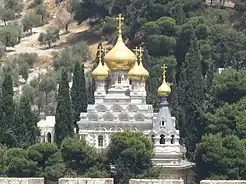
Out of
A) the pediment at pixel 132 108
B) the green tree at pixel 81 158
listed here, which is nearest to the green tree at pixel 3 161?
the green tree at pixel 81 158

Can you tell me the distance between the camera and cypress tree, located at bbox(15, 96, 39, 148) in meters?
55.3

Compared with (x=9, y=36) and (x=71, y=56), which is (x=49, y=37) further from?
(x=71, y=56)

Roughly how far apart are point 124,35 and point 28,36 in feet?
53.6

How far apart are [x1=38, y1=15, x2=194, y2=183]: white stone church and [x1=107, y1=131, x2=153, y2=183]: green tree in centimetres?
122

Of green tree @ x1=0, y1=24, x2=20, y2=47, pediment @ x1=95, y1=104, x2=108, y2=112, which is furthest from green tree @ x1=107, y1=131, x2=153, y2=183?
green tree @ x1=0, y1=24, x2=20, y2=47

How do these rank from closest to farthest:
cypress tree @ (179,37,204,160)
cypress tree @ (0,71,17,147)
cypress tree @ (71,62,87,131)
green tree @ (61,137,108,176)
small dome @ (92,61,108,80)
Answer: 1. green tree @ (61,137,108,176)
2. cypress tree @ (0,71,17,147)
3. small dome @ (92,61,108,80)
4. cypress tree @ (179,37,204,160)
5. cypress tree @ (71,62,87,131)

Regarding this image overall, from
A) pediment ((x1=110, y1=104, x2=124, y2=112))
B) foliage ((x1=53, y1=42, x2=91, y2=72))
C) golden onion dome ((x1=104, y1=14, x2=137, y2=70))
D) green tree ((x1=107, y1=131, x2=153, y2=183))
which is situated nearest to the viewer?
green tree ((x1=107, y1=131, x2=153, y2=183))

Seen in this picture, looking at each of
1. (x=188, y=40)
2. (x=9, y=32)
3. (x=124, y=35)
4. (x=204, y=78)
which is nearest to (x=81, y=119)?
(x=204, y=78)

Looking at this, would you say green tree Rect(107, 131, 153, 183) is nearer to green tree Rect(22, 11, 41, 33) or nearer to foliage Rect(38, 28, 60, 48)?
foliage Rect(38, 28, 60, 48)

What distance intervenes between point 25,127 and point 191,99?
9911mm

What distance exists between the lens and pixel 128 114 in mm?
55594

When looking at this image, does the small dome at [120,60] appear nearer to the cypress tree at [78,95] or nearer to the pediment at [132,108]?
the pediment at [132,108]

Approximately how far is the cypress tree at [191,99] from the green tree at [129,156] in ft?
22.1

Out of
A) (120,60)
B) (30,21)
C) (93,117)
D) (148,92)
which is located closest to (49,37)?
(30,21)
